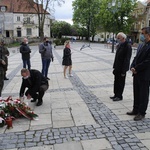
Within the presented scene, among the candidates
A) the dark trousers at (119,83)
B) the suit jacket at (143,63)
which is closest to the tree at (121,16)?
the dark trousers at (119,83)

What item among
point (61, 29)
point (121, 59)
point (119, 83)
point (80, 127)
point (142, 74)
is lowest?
point (80, 127)

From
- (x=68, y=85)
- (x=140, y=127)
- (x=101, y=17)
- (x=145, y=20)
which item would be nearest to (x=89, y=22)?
(x=101, y=17)

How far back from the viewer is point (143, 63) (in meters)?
4.41

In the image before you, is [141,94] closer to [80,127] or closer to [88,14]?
[80,127]

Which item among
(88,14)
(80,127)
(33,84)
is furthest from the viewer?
(88,14)

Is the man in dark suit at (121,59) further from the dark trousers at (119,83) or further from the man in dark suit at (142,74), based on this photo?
the man in dark suit at (142,74)

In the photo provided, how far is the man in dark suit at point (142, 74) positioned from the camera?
4.39 metres

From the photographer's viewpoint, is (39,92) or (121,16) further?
(121,16)

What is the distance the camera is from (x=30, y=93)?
5.55 m

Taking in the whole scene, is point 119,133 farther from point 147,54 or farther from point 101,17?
point 101,17

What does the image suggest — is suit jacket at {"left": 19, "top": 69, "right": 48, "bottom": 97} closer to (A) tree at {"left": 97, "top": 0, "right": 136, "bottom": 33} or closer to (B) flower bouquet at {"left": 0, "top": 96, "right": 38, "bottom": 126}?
(B) flower bouquet at {"left": 0, "top": 96, "right": 38, "bottom": 126}

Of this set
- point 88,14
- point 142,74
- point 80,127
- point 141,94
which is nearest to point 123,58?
point 142,74

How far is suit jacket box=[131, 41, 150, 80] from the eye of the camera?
4.38 metres

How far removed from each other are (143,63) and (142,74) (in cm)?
25
